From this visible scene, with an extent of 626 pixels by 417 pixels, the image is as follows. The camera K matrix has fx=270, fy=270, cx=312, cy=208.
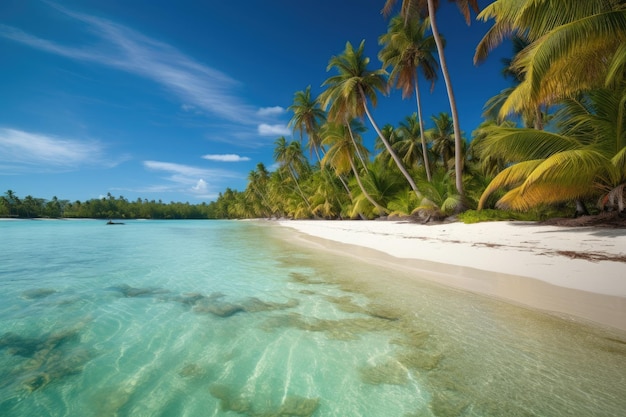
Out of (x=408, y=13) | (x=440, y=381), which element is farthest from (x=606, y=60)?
(x=408, y=13)

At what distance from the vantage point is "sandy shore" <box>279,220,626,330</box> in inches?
130

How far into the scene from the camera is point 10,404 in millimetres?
1822

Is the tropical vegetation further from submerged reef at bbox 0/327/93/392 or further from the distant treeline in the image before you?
the distant treeline

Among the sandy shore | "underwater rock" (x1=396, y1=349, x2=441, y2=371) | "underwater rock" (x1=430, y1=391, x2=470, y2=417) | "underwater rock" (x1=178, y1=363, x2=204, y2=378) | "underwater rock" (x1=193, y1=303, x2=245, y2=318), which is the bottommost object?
"underwater rock" (x1=193, y1=303, x2=245, y2=318)

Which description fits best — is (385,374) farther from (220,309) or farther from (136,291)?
(136,291)

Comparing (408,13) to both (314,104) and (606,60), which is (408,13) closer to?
(606,60)

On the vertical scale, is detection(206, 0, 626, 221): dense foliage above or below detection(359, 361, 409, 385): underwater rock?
above

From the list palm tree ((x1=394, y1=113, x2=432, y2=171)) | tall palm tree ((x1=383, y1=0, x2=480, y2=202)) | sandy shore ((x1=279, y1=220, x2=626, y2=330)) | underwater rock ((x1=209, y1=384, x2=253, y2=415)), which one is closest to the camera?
underwater rock ((x1=209, y1=384, x2=253, y2=415))

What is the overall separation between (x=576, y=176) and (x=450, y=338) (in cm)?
613

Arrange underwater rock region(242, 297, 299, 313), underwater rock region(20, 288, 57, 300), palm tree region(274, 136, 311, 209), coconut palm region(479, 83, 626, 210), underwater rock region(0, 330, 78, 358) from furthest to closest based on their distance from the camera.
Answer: palm tree region(274, 136, 311, 209), coconut palm region(479, 83, 626, 210), underwater rock region(20, 288, 57, 300), underwater rock region(242, 297, 299, 313), underwater rock region(0, 330, 78, 358)

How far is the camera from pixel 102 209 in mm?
85438

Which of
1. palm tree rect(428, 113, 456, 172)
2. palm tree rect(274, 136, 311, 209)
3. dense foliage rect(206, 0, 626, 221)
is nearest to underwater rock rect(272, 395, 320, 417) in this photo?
dense foliage rect(206, 0, 626, 221)

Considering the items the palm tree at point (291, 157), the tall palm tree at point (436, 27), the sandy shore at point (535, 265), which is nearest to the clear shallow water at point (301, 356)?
the sandy shore at point (535, 265)

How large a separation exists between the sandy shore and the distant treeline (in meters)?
103
